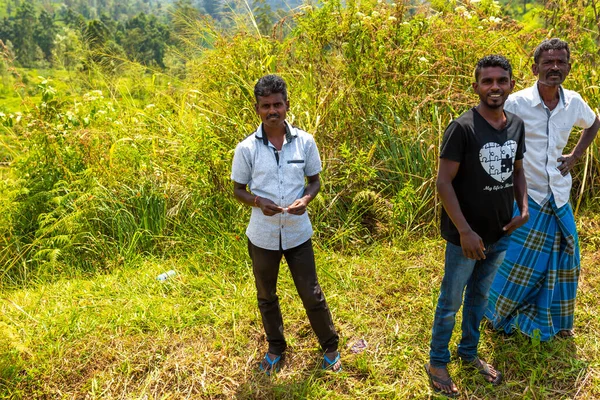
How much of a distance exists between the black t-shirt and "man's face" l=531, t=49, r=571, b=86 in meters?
0.44

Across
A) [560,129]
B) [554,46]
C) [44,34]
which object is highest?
[44,34]

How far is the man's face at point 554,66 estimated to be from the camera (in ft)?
7.62

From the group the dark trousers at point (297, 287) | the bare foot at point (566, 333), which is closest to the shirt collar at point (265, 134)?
the dark trousers at point (297, 287)

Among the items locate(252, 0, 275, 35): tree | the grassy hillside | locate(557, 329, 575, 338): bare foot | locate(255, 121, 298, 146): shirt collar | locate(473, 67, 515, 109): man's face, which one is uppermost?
locate(252, 0, 275, 35): tree

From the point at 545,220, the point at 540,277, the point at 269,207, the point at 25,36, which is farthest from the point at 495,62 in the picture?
the point at 25,36

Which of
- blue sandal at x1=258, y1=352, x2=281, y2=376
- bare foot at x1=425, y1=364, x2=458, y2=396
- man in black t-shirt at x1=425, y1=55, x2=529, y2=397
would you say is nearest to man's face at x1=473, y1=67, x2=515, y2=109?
man in black t-shirt at x1=425, y1=55, x2=529, y2=397

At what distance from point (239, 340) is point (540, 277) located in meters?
1.70

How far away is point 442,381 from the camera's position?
2.34m

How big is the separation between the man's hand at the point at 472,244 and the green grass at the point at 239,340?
2.63ft

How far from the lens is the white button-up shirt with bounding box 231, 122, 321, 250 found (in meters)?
2.22

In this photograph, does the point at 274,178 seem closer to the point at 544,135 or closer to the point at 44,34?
the point at 544,135

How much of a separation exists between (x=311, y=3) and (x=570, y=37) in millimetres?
2205

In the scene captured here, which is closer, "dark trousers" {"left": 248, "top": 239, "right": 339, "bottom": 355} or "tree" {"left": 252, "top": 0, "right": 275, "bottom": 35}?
"dark trousers" {"left": 248, "top": 239, "right": 339, "bottom": 355}

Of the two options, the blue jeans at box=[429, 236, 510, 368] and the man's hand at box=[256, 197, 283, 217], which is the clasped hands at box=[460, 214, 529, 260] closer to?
the blue jeans at box=[429, 236, 510, 368]
